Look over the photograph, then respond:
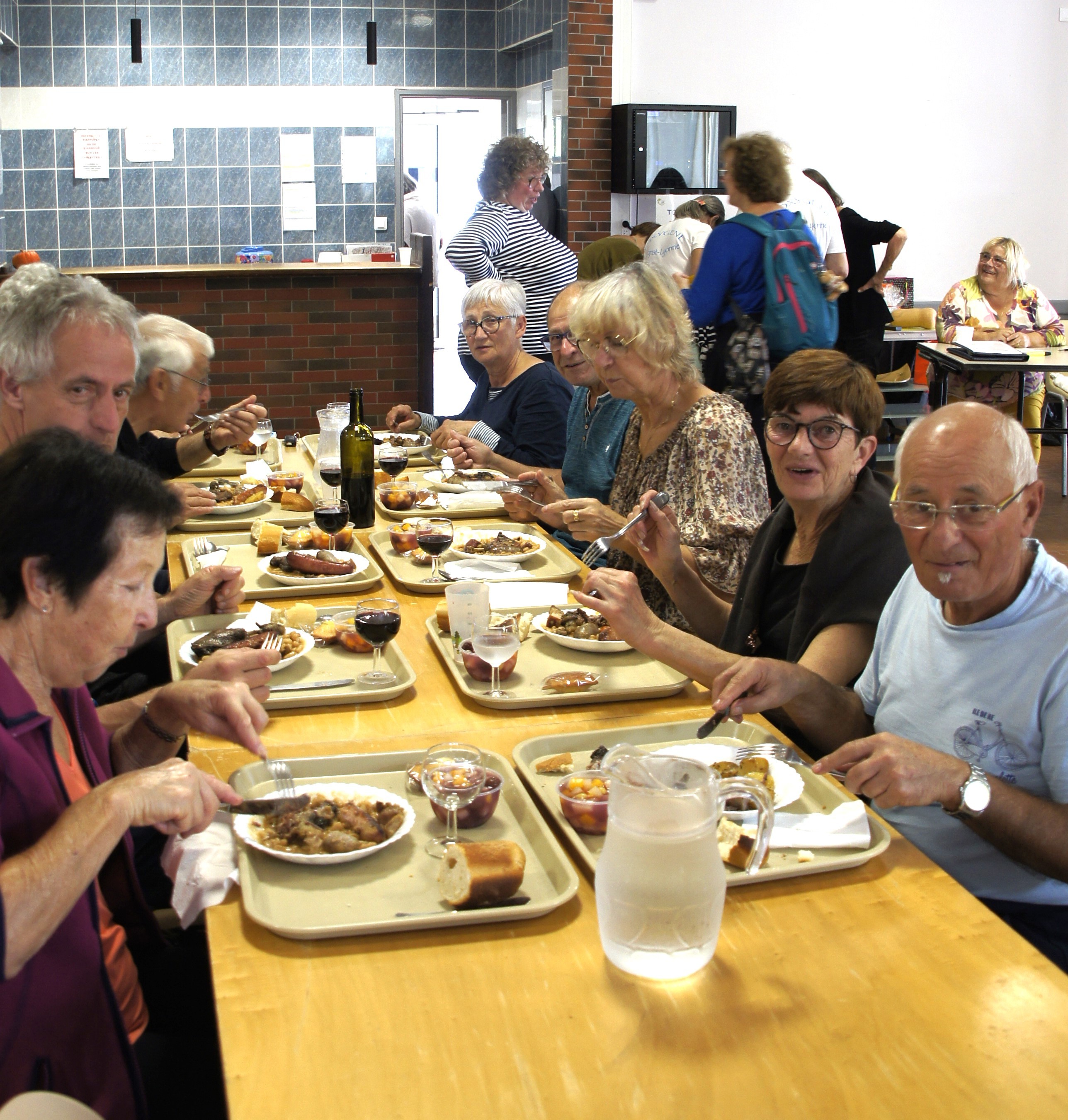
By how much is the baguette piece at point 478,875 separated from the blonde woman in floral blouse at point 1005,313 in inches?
262

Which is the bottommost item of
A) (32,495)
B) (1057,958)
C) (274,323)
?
(1057,958)

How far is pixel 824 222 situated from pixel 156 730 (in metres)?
5.20

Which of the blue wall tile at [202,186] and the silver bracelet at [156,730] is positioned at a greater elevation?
the blue wall tile at [202,186]

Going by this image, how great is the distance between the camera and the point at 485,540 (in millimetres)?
2848

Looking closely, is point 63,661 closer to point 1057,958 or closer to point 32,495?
point 32,495

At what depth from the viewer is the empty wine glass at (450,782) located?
1407mm

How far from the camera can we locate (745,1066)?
1.05m

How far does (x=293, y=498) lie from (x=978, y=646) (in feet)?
6.93

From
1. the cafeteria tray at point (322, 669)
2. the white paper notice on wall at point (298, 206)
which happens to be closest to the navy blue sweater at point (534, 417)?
the cafeteria tray at point (322, 669)

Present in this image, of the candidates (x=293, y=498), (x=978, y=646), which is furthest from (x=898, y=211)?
(x=978, y=646)

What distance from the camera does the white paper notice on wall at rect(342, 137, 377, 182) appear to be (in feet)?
31.1

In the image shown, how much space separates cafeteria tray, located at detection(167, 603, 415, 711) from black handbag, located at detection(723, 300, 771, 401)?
226 cm

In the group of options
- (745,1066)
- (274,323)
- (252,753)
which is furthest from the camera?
(274,323)

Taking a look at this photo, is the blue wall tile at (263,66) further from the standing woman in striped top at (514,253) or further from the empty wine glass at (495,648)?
the empty wine glass at (495,648)
